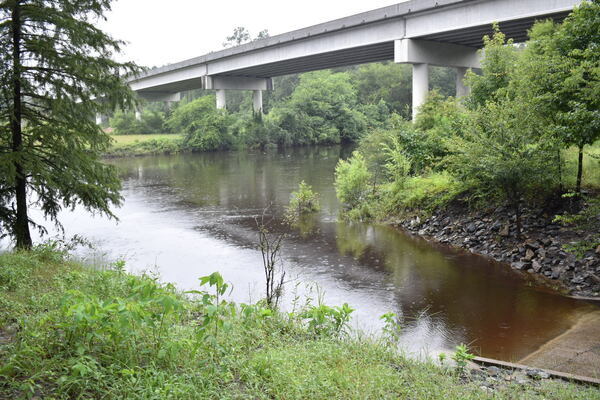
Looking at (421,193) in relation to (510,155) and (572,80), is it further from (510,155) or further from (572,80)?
(572,80)

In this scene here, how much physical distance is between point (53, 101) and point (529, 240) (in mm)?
11695

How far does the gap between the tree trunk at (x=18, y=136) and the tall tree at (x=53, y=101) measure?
0.02 metres

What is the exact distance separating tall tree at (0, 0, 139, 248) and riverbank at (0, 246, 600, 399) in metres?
4.59

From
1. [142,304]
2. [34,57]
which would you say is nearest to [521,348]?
[142,304]

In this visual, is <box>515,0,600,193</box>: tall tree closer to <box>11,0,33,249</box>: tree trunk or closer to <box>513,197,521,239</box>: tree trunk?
<box>513,197,521,239</box>: tree trunk

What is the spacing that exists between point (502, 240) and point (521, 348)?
→ 5.97 m

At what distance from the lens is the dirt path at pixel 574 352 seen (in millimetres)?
7023

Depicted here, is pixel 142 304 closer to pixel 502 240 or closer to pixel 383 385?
pixel 383 385

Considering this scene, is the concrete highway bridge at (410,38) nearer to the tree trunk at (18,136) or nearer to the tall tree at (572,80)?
the tree trunk at (18,136)

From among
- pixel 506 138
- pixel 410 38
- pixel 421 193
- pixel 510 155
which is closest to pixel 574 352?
pixel 510 155

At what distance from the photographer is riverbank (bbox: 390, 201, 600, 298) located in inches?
423

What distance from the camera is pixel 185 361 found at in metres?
4.86

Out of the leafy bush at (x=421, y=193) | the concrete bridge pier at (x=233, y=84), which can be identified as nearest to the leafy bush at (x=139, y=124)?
the concrete bridge pier at (x=233, y=84)

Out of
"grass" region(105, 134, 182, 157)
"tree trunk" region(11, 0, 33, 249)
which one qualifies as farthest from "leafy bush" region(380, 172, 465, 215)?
"grass" region(105, 134, 182, 157)
